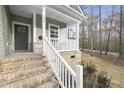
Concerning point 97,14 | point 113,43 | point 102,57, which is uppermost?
point 97,14

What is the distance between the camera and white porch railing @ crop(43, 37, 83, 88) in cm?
201

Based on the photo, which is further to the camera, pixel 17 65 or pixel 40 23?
pixel 40 23

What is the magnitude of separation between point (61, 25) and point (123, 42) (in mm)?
4453

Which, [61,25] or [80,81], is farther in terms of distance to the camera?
[61,25]

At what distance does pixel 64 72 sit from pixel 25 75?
0.94m

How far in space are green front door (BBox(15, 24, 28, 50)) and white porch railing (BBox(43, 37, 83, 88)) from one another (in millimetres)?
2649

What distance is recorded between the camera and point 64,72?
113 inches

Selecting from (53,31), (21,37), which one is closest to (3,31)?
(21,37)

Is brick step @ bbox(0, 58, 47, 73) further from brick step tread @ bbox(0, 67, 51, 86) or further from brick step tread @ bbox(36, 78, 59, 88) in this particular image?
brick step tread @ bbox(36, 78, 59, 88)

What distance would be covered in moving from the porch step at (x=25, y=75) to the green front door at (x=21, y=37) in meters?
3.08

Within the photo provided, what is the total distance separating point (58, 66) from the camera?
314 centimetres

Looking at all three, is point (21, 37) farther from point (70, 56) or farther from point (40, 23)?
point (70, 56)
